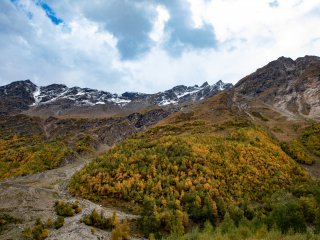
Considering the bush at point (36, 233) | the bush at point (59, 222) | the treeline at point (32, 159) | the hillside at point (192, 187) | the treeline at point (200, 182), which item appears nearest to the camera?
the bush at point (36, 233)

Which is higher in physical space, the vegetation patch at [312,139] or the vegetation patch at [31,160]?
the vegetation patch at [31,160]

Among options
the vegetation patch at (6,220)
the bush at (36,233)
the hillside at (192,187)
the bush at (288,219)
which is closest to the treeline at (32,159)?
the hillside at (192,187)

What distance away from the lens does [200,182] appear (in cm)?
9194

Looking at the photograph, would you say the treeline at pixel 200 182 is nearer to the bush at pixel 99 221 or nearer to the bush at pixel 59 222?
the bush at pixel 99 221

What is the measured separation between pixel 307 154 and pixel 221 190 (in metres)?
56.4

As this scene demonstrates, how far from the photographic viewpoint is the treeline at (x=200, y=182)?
73.1m

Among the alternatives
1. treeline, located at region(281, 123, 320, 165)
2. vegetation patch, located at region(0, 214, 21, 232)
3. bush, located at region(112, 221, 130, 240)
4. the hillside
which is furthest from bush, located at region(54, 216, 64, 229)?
treeline, located at region(281, 123, 320, 165)

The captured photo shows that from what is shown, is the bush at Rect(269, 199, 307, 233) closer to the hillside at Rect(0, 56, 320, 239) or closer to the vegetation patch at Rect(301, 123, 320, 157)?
the hillside at Rect(0, 56, 320, 239)

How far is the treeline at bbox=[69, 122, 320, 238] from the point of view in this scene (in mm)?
73062

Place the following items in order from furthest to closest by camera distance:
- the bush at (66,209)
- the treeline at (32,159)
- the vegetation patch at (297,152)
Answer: the treeline at (32,159) → the vegetation patch at (297,152) → the bush at (66,209)

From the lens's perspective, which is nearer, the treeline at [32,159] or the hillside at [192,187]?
the hillside at [192,187]

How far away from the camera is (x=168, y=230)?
69.6 metres

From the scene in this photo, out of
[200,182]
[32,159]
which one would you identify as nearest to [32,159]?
[32,159]

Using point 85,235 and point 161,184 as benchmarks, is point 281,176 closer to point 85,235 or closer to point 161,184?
point 161,184
